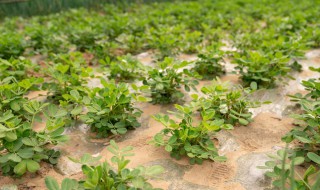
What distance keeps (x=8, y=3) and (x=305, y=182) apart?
6.67m

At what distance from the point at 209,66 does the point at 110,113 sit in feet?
4.74

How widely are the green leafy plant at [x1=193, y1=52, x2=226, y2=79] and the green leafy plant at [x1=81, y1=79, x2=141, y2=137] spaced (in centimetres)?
121

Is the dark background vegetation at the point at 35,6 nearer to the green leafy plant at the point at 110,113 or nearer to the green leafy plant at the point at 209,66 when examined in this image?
the green leafy plant at the point at 209,66

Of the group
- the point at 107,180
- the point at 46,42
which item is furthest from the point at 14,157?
the point at 46,42

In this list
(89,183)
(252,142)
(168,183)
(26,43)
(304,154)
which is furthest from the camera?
(26,43)

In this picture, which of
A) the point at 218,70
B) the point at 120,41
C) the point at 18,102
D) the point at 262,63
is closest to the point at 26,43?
the point at 120,41

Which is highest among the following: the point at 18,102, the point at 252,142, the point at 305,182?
the point at 18,102

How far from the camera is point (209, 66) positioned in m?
3.55

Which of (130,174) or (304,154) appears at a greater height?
(130,174)

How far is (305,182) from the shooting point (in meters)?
1.74

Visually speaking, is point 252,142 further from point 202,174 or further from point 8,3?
point 8,3

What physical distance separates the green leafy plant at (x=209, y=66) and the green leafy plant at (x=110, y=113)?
3.97 feet

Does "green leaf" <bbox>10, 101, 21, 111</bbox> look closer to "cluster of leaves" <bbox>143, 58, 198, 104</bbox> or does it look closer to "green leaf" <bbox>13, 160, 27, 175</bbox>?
"green leaf" <bbox>13, 160, 27, 175</bbox>

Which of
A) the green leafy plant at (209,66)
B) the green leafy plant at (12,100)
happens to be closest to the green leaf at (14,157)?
the green leafy plant at (12,100)
